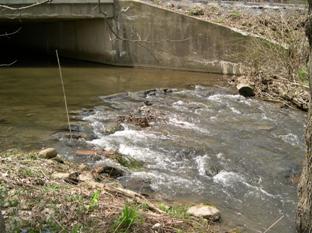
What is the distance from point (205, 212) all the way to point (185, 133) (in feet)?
13.1

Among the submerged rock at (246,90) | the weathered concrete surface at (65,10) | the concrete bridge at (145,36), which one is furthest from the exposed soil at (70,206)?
the weathered concrete surface at (65,10)

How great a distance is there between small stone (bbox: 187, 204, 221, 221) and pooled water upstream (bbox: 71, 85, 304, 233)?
0.22 metres

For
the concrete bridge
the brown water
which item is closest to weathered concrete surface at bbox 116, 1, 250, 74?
the concrete bridge

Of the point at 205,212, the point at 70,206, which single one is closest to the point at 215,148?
the point at 205,212

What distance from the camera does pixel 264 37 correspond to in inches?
569

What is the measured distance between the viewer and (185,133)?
9359 mm

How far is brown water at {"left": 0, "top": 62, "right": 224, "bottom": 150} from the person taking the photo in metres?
9.02

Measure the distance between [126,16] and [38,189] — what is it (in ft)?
44.0

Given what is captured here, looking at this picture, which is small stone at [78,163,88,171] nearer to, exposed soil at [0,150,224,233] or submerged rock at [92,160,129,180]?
submerged rock at [92,160,129,180]

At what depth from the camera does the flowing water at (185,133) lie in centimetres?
647

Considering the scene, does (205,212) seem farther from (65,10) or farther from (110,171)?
(65,10)

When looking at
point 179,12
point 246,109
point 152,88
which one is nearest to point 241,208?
point 246,109

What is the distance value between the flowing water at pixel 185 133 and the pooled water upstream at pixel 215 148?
0.02 meters

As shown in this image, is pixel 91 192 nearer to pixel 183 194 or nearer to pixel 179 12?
pixel 183 194
